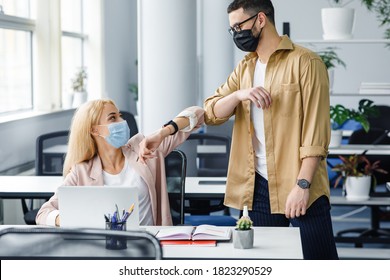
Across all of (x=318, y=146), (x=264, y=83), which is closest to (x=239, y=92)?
(x=264, y=83)

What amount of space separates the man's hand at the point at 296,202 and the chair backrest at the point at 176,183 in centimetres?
59

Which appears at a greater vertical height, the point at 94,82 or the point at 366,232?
the point at 94,82

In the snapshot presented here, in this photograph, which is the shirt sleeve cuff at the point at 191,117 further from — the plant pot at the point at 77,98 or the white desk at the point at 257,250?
the plant pot at the point at 77,98

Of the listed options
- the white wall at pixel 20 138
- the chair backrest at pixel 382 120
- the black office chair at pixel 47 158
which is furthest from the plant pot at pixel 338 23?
the chair backrest at pixel 382 120

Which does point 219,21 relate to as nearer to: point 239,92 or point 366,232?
point 366,232

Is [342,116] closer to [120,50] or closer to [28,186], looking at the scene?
[28,186]

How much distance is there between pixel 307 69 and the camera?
2506 mm

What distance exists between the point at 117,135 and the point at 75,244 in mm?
1042

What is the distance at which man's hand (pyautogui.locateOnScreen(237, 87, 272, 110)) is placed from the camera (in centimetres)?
246

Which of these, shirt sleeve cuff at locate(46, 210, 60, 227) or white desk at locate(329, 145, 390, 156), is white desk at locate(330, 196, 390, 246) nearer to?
white desk at locate(329, 145, 390, 156)

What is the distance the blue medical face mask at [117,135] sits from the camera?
2.66 m

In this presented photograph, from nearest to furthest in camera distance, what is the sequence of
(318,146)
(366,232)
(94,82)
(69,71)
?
1. (318,146)
2. (366,232)
3. (69,71)
4. (94,82)

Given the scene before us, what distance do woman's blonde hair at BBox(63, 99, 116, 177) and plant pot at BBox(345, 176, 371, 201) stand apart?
200 cm
